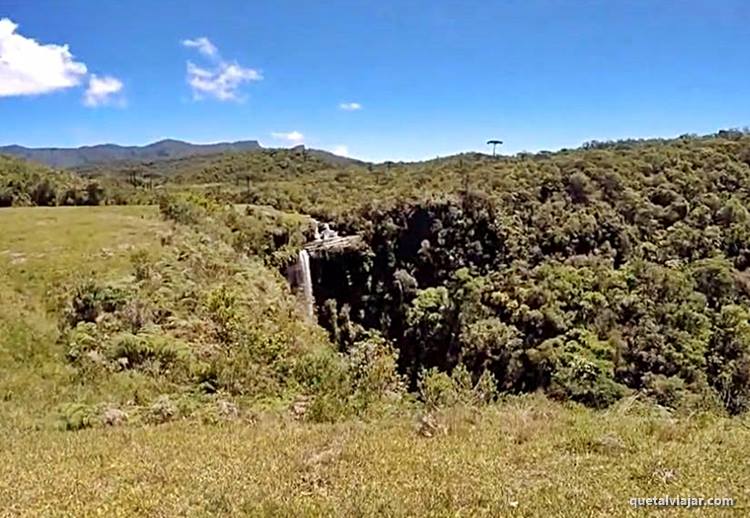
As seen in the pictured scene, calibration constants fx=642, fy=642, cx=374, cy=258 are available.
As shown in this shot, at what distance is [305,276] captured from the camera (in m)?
35.1

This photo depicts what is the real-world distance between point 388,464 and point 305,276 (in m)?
29.1

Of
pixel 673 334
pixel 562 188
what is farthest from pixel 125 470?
pixel 562 188

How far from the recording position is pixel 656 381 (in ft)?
83.7

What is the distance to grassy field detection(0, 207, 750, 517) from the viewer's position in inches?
205

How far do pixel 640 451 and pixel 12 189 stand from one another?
40.8 m

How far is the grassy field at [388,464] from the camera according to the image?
5.21m

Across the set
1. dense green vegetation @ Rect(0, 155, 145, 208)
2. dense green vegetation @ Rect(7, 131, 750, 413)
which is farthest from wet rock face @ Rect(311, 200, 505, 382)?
dense green vegetation @ Rect(0, 155, 145, 208)

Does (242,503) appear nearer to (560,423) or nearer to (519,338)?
(560,423)

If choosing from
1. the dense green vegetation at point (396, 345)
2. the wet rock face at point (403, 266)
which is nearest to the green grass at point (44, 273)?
the dense green vegetation at point (396, 345)

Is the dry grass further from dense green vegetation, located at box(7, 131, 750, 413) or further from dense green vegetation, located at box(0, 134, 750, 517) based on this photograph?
dense green vegetation, located at box(7, 131, 750, 413)

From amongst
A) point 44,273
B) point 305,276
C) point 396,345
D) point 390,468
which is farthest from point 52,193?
point 390,468

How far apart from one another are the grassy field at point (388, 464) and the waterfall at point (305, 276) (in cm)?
2382

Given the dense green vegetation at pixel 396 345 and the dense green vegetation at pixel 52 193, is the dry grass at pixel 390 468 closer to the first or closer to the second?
the dense green vegetation at pixel 396 345

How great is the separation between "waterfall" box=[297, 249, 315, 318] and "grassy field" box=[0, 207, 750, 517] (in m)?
23.8
